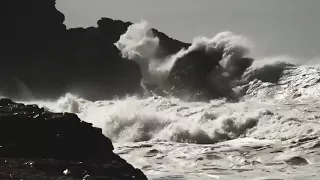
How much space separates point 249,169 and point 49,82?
3504 centimetres

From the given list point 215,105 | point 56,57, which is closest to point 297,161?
point 215,105

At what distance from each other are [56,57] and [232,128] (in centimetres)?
2937

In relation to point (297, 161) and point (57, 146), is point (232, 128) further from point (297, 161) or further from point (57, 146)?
point (57, 146)

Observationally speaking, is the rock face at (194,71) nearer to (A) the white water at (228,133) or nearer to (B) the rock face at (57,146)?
(A) the white water at (228,133)

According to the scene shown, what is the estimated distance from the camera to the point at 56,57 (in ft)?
164

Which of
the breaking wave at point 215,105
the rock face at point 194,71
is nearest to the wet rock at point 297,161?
the breaking wave at point 215,105

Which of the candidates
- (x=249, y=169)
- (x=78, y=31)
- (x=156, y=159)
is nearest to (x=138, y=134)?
A: (x=156, y=159)

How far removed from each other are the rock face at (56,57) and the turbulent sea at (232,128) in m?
7.55

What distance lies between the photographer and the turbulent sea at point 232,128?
1728 centimetres

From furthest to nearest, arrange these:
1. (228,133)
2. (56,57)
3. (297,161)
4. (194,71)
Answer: (56,57), (194,71), (228,133), (297,161)

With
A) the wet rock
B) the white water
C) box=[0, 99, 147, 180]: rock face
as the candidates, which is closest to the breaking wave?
the white water

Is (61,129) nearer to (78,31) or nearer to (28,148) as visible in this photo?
(28,148)

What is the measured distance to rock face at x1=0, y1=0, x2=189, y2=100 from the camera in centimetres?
4781

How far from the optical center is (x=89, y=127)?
12500mm
